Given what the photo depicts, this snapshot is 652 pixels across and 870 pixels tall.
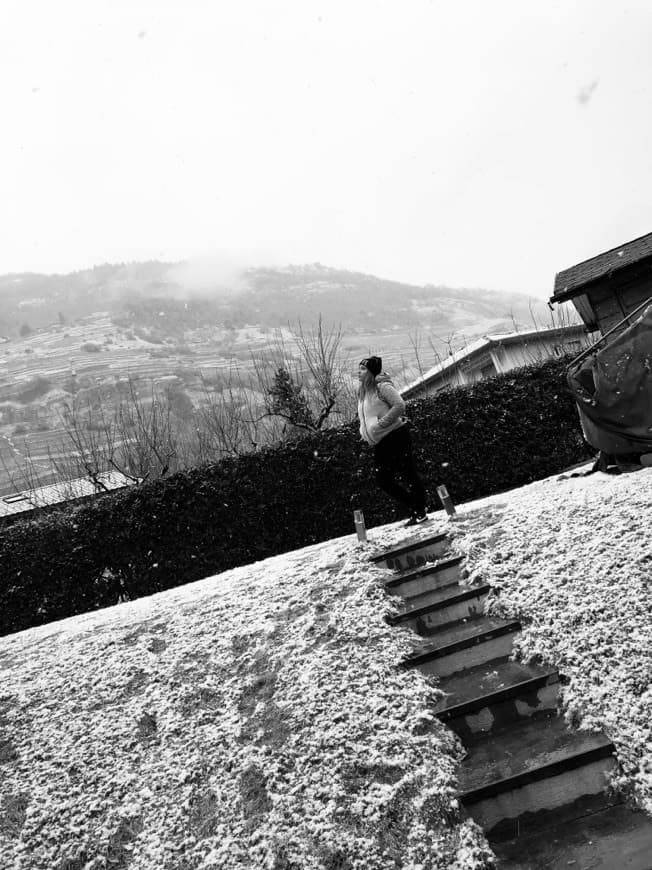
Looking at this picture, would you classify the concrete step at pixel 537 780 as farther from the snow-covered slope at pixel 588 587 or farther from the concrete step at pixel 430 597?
the concrete step at pixel 430 597

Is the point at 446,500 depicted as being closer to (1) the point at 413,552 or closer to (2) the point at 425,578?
(1) the point at 413,552

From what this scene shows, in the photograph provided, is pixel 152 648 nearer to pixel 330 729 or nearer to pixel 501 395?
pixel 330 729

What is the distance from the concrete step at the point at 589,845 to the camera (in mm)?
2623

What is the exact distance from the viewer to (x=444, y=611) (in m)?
4.78

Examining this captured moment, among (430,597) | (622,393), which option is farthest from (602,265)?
(430,597)

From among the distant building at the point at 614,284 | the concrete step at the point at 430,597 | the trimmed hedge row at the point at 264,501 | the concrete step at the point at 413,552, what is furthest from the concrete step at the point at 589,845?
the distant building at the point at 614,284

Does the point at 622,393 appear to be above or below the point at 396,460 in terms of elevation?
below

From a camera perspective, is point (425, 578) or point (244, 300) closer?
point (425, 578)

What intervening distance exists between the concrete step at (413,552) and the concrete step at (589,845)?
300cm

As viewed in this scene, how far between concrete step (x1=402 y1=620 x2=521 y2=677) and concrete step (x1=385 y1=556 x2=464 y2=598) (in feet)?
Result: 3.40

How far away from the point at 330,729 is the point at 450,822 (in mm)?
970

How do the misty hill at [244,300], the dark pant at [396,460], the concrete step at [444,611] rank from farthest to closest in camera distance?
the misty hill at [244,300]
the dark pant at [396,460]
the concrete step at [444,611]

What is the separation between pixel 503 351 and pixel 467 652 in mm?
20921

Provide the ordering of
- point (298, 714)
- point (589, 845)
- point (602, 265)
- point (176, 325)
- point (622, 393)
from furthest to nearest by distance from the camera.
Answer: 1. point (176, 325)
2. point (602, 265)
3. point (622, 393)
4. point (298, 714)
5. point (589, 845)
